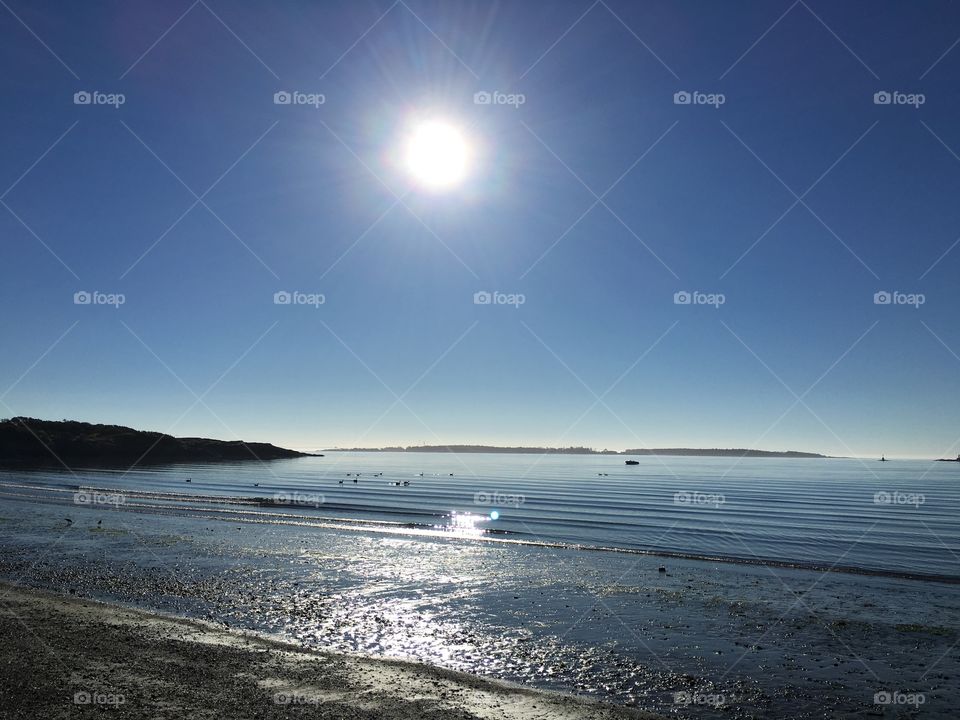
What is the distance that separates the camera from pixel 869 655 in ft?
46.8

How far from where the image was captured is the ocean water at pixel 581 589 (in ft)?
A: 41.1

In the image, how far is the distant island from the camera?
127562 millimetres

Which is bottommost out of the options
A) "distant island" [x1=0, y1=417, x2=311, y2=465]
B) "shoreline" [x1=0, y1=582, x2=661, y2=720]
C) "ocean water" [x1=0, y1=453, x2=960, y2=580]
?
"shoreline" [x1=0, y1=582, x2=661, y2=720]

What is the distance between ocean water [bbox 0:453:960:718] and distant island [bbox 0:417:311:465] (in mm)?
106829

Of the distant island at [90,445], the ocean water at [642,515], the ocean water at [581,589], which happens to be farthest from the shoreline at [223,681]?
the distant island at [90,445]

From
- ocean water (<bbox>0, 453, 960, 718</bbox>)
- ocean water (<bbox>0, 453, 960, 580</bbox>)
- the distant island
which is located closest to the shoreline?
ocean water (<bbox>0, 453, 960, 718</bbox>)

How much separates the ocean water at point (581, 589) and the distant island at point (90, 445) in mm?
106829

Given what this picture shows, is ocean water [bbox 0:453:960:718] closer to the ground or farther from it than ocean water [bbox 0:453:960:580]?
closer to the ground

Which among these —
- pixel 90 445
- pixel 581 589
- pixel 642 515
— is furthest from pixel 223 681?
pixel 90 445

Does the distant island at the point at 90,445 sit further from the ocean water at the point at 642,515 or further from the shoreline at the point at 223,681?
the shoreline at the point at 223,681

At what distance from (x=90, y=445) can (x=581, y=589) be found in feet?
514

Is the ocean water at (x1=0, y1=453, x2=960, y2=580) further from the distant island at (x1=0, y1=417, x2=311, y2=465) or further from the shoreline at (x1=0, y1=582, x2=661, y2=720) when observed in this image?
the distant island at (x1=0, y1=417, x2=311, y2=465)

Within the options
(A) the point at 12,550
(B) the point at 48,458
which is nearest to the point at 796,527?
(A) the point at 12,550

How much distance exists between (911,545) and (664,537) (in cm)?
1478
